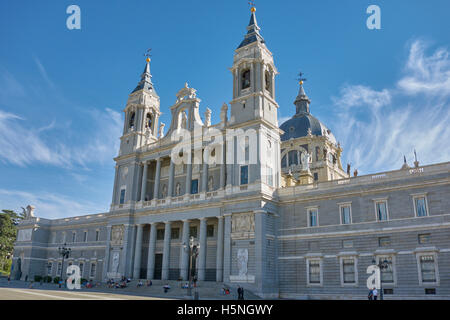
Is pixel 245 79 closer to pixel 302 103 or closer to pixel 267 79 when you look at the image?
pixel 267 79

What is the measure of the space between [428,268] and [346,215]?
8.18 meters

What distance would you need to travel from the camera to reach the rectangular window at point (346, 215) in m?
36.9

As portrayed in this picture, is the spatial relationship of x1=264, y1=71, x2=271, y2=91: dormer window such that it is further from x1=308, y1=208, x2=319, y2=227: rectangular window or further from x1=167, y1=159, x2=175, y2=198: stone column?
x1=308, y1=208, x2=319, y2=227: rectangular window

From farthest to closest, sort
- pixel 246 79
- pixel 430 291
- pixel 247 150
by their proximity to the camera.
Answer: pixel 246 79 < pixel 247 150 < pixel 430 291

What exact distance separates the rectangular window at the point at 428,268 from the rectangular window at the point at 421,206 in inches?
137

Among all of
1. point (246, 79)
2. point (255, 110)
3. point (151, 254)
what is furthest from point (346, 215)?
point (151, 254)

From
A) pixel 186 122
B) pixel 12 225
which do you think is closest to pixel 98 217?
pixel 186 122

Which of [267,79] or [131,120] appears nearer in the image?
[267,79]

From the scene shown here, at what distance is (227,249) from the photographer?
40156 mm

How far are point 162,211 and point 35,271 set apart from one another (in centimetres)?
3222

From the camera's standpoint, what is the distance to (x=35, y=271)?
6581cm

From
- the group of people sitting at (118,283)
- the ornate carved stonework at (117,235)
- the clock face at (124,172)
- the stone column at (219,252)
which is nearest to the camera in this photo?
the stone column at (219,252)

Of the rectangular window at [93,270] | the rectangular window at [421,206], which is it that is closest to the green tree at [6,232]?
the rectangular window at [93,270]

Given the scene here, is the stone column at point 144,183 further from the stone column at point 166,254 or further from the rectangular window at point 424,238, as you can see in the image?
the rectangular window at point 424,238
